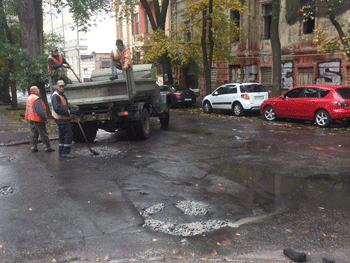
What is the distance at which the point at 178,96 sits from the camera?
23.0 metres

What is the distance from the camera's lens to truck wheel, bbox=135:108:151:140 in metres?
11.5

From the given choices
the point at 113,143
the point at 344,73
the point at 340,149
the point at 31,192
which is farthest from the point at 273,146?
the point at 344,73

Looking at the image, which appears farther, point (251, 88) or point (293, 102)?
point (251, 88)

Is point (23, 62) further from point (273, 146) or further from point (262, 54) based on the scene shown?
point (262, 54)

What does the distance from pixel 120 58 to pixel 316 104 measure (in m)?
7.37

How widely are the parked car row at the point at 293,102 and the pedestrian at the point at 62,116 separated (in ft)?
→ 29.1

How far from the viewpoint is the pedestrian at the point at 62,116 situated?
Answer: 9.20m

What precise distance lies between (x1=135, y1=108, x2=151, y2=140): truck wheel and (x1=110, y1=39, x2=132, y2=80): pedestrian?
4.57ft

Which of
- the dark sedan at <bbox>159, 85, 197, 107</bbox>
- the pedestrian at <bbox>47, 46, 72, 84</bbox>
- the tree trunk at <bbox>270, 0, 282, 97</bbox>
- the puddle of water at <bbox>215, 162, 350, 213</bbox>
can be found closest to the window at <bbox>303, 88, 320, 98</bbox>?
the tree trunk at <bbox>270, 0, 282, 97</bbox>

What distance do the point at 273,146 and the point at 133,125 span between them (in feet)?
12.9

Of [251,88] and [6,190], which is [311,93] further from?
[6,190]

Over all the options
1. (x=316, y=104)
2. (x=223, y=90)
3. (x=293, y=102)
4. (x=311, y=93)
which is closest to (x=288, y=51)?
(x=223, y=90)

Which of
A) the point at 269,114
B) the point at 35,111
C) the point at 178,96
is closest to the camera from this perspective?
the point at 35,111

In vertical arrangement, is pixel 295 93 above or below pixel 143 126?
above
